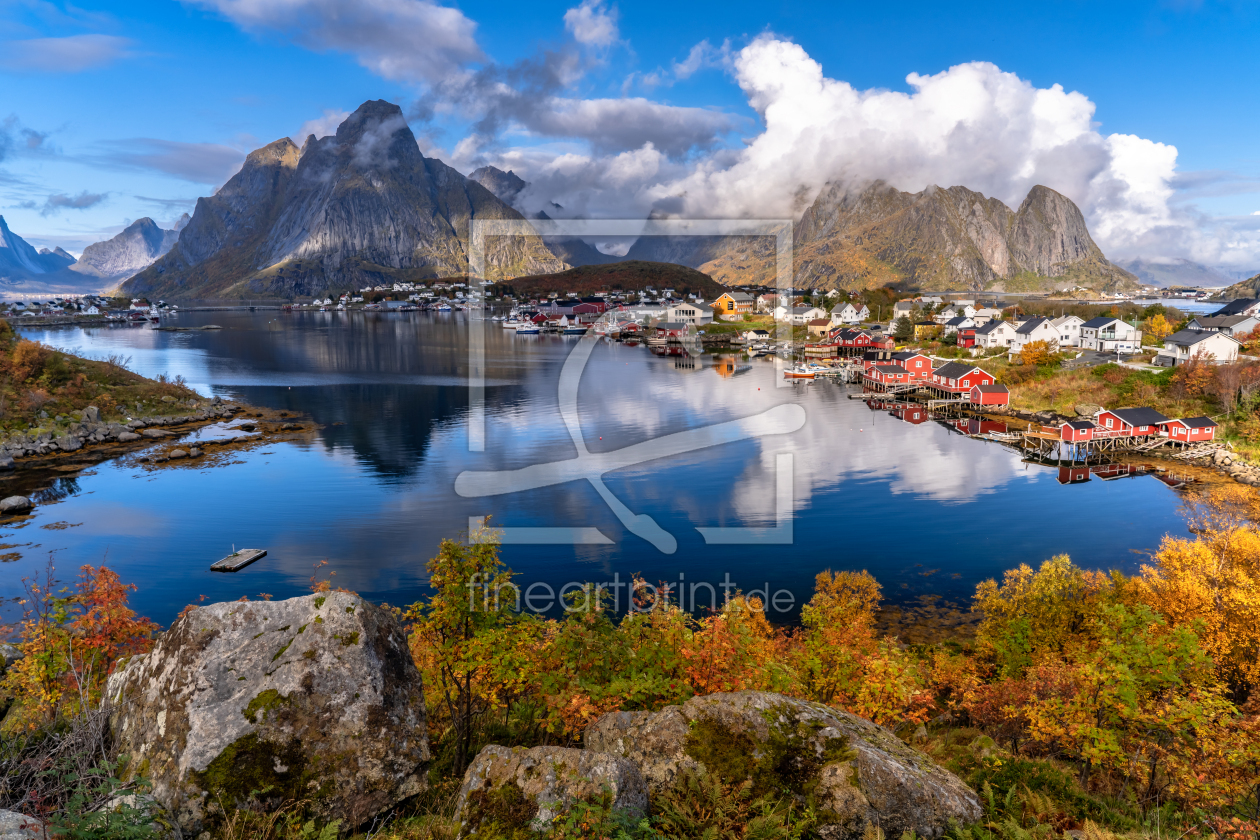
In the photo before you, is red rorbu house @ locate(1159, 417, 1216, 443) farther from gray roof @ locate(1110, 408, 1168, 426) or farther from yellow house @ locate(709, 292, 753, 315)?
yellow house @ locate(709, 292, 753, 315)

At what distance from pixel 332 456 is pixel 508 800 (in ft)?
136

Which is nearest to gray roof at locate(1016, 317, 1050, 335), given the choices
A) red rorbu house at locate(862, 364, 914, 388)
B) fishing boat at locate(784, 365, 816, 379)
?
red rorbu house at locate(862, 364, 914, 388)

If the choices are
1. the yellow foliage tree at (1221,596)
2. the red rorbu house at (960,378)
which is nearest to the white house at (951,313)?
the red rorbu house at (960,378)

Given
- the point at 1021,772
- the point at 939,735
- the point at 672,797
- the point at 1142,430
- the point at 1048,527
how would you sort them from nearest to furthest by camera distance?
the point at 672,797 < the point at 1021,772 < the point at 939,735 < the point at 1048,527 < the point at 1142,430

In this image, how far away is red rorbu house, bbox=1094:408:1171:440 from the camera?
46031 millimetres

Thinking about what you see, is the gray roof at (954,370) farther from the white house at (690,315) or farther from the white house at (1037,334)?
the white house at (690,315)

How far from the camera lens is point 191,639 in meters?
6.70

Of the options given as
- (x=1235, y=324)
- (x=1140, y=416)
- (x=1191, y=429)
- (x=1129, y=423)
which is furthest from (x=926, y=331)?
(x=1191, y=429)

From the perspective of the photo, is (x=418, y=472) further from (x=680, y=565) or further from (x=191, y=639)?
(x=191, y=639)

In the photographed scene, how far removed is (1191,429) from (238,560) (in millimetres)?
59598

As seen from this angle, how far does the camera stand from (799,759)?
6.96 meters

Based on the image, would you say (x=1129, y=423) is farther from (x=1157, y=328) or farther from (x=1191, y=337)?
(x=1157, y=328)

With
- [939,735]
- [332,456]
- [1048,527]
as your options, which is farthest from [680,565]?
[332,456]

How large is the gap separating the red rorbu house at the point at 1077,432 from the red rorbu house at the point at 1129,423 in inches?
20.6
